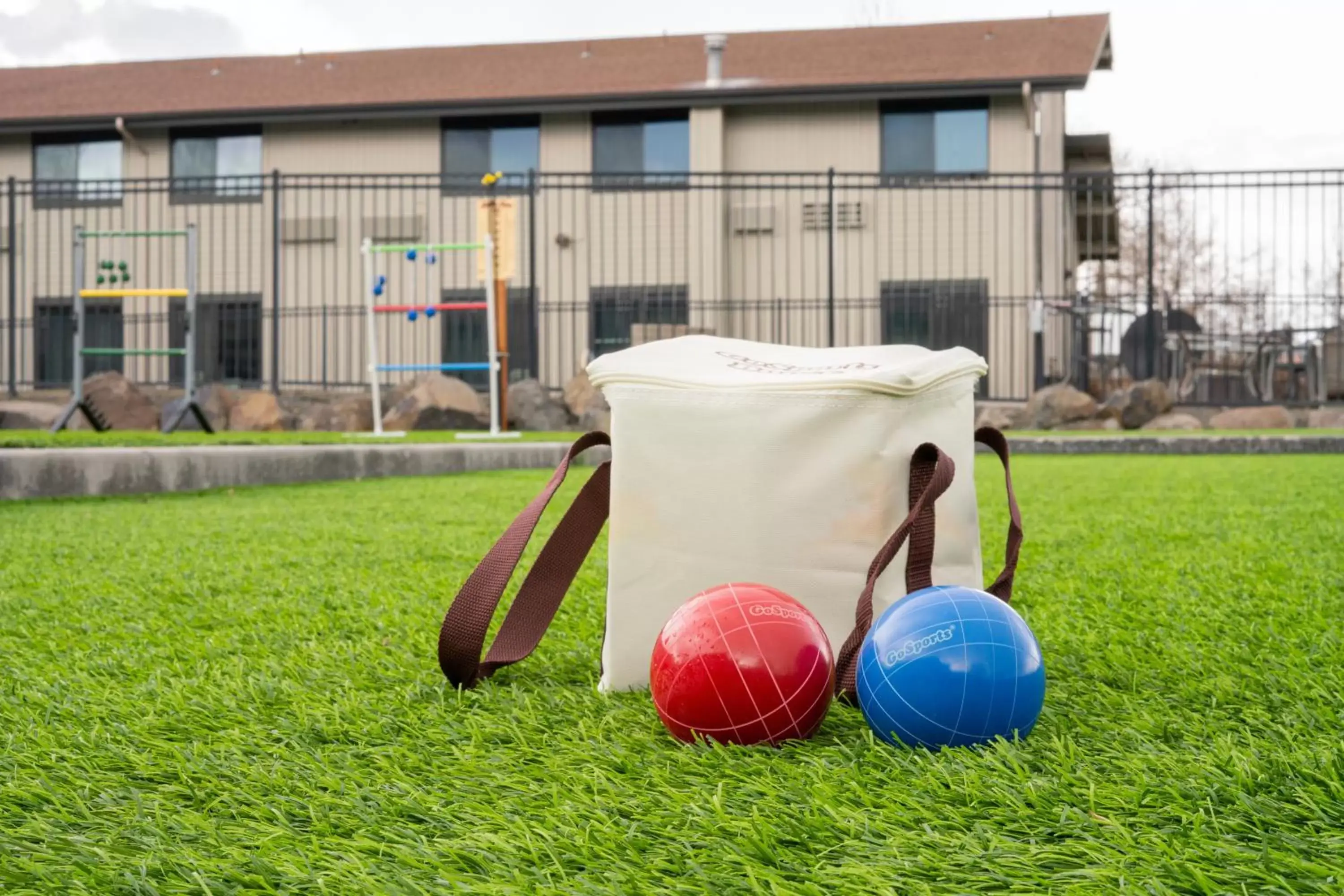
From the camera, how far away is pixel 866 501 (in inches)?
68.9

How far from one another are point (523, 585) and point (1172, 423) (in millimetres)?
12767

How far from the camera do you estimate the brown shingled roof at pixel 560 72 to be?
19109 millimetres

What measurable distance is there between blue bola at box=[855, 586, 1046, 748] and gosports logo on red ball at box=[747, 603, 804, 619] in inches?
4.9

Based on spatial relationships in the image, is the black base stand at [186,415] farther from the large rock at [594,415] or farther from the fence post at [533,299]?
the large rock at [594,415]

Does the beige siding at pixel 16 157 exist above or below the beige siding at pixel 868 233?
above

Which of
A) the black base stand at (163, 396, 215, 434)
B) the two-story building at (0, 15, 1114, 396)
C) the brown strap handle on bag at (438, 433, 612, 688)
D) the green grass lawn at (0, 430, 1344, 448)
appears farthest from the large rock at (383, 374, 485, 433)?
the brown strap handle on bag at (438, 433, 612, 688)

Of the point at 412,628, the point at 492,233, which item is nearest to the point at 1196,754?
the point at 412,628

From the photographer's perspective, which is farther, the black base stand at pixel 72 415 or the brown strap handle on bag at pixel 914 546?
the black base stand at pixel 72 415

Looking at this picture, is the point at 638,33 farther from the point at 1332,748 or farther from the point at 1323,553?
the point at 1332,748

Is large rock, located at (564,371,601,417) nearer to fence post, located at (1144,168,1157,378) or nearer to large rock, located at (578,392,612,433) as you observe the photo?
large rock, located at (578,392,612,433)

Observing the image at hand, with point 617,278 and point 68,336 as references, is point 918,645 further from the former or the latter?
point 68,336

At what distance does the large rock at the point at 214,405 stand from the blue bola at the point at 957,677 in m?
12.6

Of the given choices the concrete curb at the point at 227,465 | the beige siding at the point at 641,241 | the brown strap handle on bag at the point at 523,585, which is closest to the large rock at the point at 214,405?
the beige siding at the point at 641,241

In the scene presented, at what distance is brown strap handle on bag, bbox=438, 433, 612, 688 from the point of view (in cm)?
182
